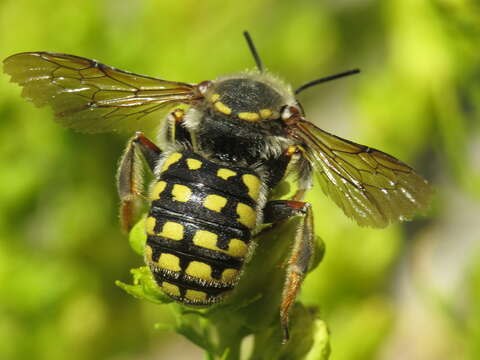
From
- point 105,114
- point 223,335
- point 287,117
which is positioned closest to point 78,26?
point 105,114

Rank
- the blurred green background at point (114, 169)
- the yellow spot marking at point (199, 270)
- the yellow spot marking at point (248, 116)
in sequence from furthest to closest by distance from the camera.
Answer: the blurred green background at point (114, 169), the yellow spot marking at point (248, 116), the yellow spot marking at point (199, 270)

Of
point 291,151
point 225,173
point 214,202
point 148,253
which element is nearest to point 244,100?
point 291,151

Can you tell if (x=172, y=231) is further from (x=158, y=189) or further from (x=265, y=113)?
(x=265, y=113)

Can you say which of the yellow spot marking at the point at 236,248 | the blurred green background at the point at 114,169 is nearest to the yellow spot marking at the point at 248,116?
the yellow spot marking at the point at 236,248

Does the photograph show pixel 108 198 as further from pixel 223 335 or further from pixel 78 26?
pixel 223 335

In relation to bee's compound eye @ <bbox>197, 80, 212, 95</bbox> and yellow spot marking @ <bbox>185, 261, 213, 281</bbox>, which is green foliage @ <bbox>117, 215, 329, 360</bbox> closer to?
yellow spot marking @ <bbox>185, 261, 213, 281</bbox>

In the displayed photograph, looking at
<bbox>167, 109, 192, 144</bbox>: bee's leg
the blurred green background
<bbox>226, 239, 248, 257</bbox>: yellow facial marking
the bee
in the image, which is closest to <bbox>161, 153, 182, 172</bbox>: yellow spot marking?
the bee

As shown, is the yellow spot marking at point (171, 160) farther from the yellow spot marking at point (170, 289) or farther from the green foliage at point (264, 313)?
the yellow spot marking at point (170, 289)
